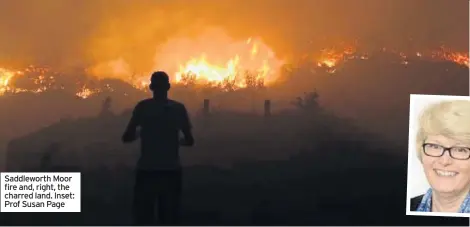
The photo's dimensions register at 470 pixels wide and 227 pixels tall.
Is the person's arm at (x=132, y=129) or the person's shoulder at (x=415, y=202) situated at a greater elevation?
the person's arm at (x=132, y=129)

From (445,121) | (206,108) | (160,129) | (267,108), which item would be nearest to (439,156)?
(445,121)

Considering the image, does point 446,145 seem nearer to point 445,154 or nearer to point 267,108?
point 445,154

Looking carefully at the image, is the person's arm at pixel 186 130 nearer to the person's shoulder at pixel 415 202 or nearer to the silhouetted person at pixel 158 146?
the silhouetted person at pixel 158 146

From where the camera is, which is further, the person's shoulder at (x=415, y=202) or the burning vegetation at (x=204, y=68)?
the person's shoulder at (x=415, y=202)

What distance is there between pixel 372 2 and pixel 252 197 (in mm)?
1128

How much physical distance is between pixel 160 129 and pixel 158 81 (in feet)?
0.76

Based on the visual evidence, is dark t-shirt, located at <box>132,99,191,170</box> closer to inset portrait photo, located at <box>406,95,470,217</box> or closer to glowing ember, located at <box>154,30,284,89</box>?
glowing ember, located at <box>154,30,284,89</box>

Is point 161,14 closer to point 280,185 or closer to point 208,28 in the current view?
point 208,28

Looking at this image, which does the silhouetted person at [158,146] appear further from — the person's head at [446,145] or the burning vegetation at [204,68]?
the person's head at [446,145]

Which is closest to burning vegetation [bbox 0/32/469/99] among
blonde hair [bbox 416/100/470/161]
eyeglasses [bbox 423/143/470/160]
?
blonde hair [bbox 416/100/470/161]

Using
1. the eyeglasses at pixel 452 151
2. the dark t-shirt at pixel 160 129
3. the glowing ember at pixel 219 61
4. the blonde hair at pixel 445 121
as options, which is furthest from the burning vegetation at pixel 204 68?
the eyeglasses at pixel 452 151

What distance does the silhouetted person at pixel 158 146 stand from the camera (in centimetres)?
313

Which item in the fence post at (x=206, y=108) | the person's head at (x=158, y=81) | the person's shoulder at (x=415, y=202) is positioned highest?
the person's head at (x=158, y=81)

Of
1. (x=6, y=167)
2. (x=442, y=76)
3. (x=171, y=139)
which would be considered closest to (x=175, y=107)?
(x=171, y=139)
